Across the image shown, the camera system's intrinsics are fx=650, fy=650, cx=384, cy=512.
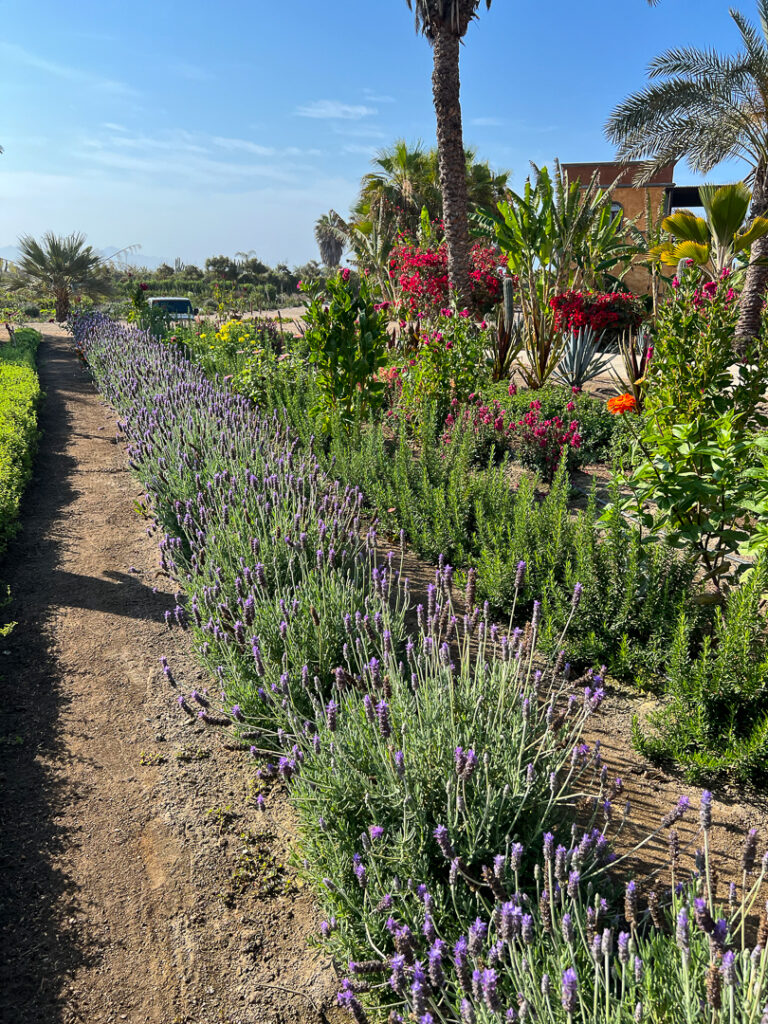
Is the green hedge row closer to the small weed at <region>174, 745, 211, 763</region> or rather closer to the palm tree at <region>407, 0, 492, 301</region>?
the small weed at <region>174, 745, 211, 763</region>

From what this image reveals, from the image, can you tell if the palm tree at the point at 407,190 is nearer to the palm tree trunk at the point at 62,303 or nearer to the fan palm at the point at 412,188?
the fan palm at the point at 412,188

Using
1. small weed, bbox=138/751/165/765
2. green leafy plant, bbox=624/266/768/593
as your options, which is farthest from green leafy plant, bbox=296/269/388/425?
small weed, bbox=138/751/165/765

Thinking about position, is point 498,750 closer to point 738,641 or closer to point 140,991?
point 738,641

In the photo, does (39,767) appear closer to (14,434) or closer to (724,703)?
(724,703)

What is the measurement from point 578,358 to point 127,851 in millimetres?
7947

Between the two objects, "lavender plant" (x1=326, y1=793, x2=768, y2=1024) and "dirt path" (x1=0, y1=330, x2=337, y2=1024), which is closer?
"lavender plant" (x1=326, y1=793, x2=768, y2=1024)

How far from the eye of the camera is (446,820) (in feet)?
6.45

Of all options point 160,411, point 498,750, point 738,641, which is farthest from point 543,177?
point 498,750

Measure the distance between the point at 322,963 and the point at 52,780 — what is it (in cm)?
157

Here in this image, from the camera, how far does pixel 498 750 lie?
2070mm

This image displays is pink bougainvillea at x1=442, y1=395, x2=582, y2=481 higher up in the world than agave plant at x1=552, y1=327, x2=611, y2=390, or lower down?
lower down

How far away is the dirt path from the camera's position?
207 centimetres

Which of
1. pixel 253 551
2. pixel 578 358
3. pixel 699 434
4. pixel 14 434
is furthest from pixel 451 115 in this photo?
pixel 253 551

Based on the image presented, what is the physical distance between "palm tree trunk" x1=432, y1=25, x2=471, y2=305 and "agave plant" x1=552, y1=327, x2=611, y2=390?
177 cm
